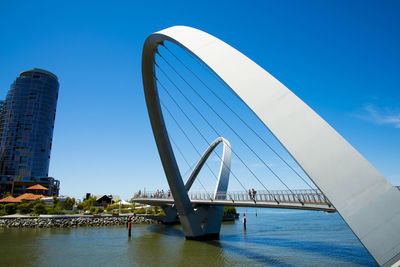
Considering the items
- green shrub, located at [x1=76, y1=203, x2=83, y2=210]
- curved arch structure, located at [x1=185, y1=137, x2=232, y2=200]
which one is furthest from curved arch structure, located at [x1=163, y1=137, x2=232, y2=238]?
green shrub, located at [x1=76, y1=203, x2=83, y2=210]

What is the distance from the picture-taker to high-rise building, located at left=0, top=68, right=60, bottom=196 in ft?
228

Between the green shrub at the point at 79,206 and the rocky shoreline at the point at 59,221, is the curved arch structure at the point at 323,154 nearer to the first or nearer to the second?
the rocky shoreline at the point at 59,221

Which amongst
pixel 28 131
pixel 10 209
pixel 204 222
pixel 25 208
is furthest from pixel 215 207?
pixel 28 131

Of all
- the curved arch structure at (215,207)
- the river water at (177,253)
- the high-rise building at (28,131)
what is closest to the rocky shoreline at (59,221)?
the river water at (177,253)

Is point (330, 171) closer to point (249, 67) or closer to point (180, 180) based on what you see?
point (249, 67)

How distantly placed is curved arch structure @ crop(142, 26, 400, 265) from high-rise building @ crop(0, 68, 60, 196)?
75.2 meters

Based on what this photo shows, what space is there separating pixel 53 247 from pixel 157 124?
1062cm

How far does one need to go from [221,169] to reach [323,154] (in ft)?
61.6

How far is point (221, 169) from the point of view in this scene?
24453 millimetres

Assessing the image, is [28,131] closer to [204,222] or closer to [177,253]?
[204,222]

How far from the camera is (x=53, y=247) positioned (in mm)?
16828

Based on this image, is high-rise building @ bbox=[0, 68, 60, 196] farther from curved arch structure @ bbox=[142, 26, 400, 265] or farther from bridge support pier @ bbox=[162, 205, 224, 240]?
curved arch structure @ bbox=[142, 26, 400, 265]

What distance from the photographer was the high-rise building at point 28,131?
6938 cm

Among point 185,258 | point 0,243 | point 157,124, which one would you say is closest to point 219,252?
point 185,258
